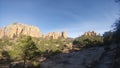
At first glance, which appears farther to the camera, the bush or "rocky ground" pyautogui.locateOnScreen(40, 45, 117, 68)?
the bush

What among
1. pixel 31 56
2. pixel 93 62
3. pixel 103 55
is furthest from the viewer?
pixel 31 56

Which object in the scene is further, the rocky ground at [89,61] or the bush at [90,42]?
the bush at [90,42]

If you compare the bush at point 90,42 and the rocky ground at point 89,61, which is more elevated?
the bush at point 90,42

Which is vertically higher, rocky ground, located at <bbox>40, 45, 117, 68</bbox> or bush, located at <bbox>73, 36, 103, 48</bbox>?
bush, located at <bbox>73, 36, 103, 48</bbox>

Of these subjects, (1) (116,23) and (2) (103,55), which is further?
(2) (103,55)

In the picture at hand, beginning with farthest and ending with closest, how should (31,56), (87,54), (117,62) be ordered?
(31,56), (87,54), (117,62)

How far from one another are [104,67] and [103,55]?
8.08 m

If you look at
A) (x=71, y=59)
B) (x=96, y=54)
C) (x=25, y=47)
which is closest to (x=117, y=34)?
(x=96, y=54)

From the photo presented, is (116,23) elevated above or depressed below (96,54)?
above

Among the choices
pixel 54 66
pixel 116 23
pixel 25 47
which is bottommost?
pixel 54 66

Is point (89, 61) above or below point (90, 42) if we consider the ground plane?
below

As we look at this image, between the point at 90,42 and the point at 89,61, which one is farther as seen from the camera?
the point at 90,42

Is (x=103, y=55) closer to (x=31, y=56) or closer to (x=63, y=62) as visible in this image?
(x=63, y=62)

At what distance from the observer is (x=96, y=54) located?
43.5 metres
